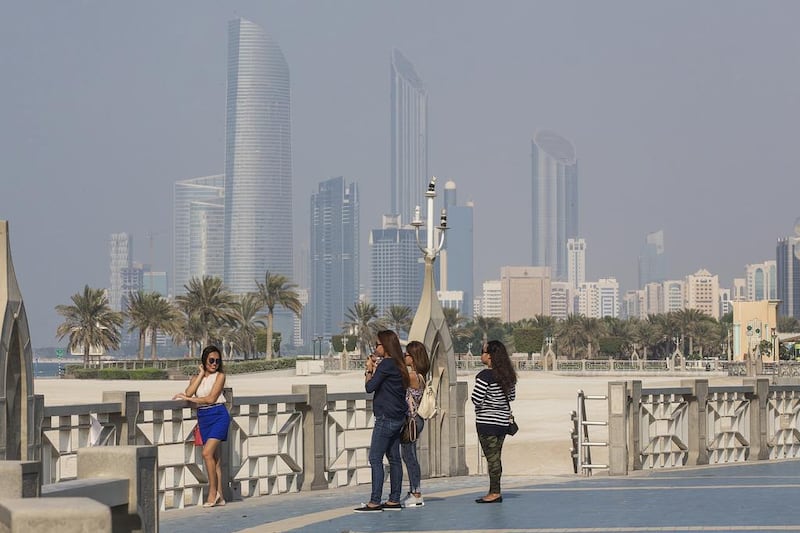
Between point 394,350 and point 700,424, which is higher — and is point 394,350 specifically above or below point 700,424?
above

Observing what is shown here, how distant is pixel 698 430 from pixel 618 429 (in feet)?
6.94

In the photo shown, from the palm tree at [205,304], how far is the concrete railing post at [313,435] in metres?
90.8

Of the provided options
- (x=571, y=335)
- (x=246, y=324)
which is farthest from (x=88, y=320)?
(x=571, y=335)

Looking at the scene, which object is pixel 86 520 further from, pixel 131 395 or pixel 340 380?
pixel 340 380

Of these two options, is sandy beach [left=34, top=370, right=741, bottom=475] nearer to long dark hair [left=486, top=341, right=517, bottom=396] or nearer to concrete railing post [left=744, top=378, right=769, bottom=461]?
concrete railing post [left=744, top=378, right=769, bottom=461]

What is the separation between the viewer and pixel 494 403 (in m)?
13.5

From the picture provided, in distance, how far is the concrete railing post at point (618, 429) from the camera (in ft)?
56.2

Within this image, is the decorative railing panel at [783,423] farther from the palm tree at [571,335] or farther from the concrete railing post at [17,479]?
the palm tree at [571,335]

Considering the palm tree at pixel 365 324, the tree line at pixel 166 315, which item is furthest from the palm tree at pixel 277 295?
the palm tree at pixel 365 324

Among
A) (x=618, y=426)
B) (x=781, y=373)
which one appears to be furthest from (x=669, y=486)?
(x=781, y=373)

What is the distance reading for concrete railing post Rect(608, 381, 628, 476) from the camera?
17.1 metres

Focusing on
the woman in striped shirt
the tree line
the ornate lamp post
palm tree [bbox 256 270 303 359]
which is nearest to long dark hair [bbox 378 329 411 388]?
the woman in striped shirt

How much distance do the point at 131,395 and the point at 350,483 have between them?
4200 millimetres

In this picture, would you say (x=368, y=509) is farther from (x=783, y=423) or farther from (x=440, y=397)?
(x=783, y=423)
